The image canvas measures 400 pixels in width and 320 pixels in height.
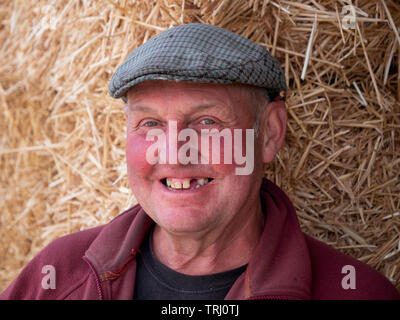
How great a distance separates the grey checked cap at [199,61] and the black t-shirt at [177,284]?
52 cm

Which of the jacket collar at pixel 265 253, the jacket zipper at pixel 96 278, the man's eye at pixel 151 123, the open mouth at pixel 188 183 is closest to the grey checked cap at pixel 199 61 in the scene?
the man's eye at pixel 151 123

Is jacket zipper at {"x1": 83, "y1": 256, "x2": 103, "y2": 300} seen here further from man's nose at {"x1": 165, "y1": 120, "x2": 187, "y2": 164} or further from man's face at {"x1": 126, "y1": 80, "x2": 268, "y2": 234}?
man's nose at {"x1": 165, "y1": 120, "x2": 187, "y2": 164}

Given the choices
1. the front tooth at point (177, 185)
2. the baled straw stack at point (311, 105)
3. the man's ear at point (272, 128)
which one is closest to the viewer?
the front tooth at point (177, 185)

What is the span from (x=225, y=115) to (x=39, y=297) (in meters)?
0.78

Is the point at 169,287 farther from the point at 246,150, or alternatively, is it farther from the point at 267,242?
the point at 246,150

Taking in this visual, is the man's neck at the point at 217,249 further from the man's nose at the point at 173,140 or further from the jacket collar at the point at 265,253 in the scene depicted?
the man's nose at the point at 173,140

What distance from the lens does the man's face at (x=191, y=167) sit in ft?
4.43

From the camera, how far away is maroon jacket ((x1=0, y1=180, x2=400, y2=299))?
4.45 feet

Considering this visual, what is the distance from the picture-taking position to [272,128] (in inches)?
59.9

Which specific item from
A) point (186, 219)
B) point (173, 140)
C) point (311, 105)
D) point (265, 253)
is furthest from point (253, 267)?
point (311, 105)

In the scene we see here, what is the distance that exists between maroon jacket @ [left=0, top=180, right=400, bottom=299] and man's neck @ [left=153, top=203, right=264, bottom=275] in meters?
0.07

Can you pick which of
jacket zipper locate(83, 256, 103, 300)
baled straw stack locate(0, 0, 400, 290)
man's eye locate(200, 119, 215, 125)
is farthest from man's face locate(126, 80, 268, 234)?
baled straw stack locate(0, 0, 400, 290)

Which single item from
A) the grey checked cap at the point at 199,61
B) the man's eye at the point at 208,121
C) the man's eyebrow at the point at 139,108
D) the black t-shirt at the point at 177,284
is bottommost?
the black t-shirt at the point at 177,284
